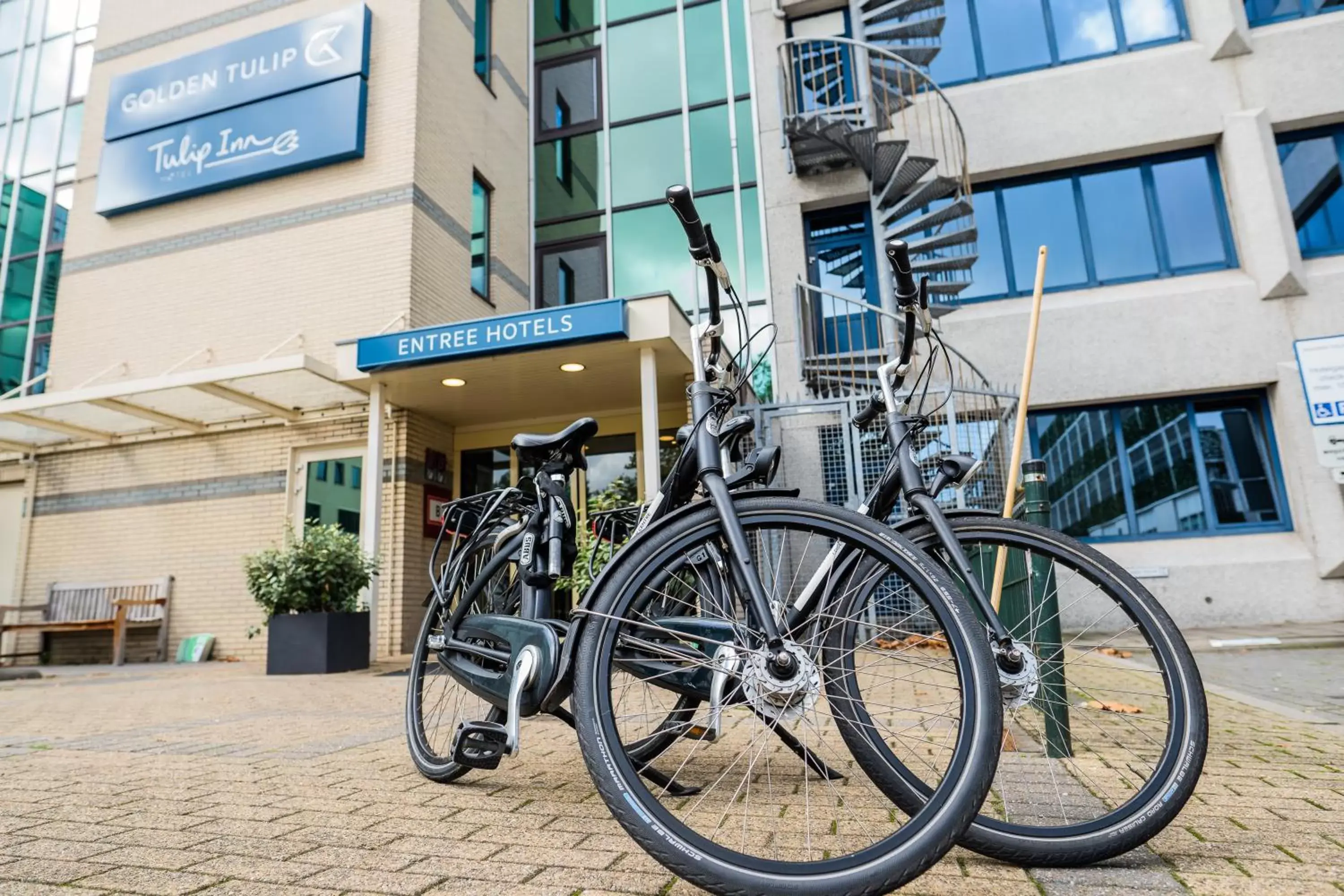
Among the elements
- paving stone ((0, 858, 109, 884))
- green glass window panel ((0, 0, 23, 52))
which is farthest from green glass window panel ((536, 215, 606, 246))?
green glass window panel ((0, 0, 23, 52))

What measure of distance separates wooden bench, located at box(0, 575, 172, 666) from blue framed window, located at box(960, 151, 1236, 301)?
35.7 feet

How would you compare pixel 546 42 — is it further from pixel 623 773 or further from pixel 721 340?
pixel 623 773

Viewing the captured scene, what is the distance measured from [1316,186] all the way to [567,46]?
1102cm

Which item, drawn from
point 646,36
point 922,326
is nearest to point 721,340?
point 922,326

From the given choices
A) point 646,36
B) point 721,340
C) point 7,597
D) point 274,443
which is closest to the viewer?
point 721,340

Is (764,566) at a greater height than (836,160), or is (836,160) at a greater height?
(836,160)

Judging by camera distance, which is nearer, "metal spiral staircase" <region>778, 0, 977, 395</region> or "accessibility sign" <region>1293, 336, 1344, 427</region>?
"accessibility sign" <region>1293, 336, 1344, 427</region>

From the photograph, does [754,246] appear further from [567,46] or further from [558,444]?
[558,444]

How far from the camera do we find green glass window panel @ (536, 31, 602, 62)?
42.0 feet

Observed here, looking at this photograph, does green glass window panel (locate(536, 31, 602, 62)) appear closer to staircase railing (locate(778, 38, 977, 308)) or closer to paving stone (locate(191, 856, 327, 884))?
staircase railing (locate(778, 38, 977, 308))

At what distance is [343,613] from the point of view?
6824 millimetres

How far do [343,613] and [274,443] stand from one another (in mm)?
3642

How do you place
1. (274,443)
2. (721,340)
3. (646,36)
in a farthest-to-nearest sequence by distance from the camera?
(646,36)
(274,443)
(721,340)

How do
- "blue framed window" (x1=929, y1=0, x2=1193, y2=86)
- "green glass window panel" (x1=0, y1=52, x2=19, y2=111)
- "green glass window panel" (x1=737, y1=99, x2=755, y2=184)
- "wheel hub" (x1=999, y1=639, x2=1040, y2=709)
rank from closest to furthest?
"wheel hub" (x1=999, y1=639, x2=1040, y2=709)
"blue framed window" (x1=929, y1=0, x2=1193, y2=86)
"green glass window panel" (x1=737, y1=99, x2=755, y2=184)
"green glass window panel" (x1=0, y1=52, x2=19, y2=111)
